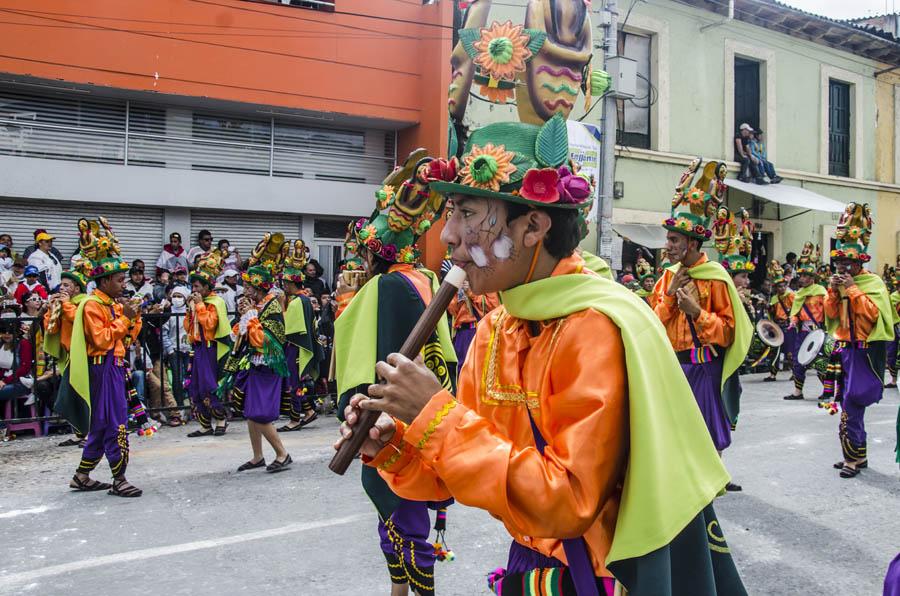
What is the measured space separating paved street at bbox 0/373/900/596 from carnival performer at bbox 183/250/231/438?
3.85 ft

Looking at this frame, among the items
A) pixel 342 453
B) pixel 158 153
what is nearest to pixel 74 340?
pixel 342 453

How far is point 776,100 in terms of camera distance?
21.1m

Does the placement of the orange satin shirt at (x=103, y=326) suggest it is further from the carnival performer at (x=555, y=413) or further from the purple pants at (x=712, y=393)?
the carnival performer at (x=555, y=413)

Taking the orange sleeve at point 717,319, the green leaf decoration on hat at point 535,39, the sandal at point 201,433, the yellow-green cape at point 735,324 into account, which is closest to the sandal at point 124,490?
the sandal at point 201,433

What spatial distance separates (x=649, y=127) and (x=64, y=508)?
16236mm

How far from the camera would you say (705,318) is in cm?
599

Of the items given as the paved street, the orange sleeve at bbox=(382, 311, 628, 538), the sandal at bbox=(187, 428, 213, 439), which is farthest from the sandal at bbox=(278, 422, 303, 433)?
the orange sleeve at bbox=(382, 311, 628, 538)

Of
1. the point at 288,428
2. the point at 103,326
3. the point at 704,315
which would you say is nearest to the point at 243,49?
the point at 288,428

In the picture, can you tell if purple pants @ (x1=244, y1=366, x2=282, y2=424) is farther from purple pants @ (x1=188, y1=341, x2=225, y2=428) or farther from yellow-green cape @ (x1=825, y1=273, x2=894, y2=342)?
yellow-green cape @ (x1=825, y1=273, x2=894, y2=342)

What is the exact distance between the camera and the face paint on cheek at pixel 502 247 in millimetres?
2186

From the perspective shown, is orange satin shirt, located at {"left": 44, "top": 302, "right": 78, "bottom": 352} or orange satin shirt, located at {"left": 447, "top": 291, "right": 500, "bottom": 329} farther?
orange satin shirt, located at {"left": 447, "top": 291, "right": 500, "bottom": 329}

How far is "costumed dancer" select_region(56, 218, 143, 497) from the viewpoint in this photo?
269 inches

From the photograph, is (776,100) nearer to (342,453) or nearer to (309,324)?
(309,324)

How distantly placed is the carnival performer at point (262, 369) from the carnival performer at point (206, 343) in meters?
1.38
